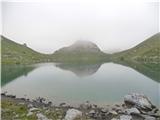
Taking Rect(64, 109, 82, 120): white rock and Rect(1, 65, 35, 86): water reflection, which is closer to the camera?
Rect(64, 109, 82, 120): white rock

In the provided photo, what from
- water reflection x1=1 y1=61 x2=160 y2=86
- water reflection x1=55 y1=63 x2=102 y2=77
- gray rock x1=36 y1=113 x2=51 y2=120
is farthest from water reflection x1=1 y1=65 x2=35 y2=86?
gray rock x1=36 y1=113 x2=51 y2=120

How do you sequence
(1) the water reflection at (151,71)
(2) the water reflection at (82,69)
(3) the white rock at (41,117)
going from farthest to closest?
(2) the water reflection at (82,69) → (1) the water reflection at (151,71) → (3) the white rock at (41,117)

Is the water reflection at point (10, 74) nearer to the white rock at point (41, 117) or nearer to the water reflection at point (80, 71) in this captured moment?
the water reflection at point (80, 71)

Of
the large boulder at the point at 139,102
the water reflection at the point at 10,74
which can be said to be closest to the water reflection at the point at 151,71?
the large boulder at the point at 139,102

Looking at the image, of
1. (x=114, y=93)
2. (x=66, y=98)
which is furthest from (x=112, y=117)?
(x=114, y=93)

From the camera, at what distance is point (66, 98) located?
35.5m

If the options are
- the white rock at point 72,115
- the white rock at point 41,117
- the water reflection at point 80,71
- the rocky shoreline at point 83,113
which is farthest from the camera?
the water reflection at point 80,71

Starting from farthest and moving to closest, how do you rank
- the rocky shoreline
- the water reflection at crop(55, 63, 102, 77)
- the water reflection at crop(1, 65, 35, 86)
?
the water reflection at crop(55, 63, 102, 77), the water reflection at crop(1, 65, 35, 86), the rocky shoreline

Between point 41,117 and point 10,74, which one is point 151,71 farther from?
point 41,117

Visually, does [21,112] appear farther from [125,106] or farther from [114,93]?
[114,93]

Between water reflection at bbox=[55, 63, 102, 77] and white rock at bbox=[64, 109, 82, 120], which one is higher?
water reflection at bbox=[55, 63, 102, 77]

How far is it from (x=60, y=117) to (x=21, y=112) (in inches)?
189

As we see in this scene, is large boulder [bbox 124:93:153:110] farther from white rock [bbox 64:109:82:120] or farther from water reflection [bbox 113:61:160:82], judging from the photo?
water reflection [bbox 113:61:160:82]

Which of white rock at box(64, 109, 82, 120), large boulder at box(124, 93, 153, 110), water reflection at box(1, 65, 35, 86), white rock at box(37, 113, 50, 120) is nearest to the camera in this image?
white rock at box(37, 113, 50, 120)
